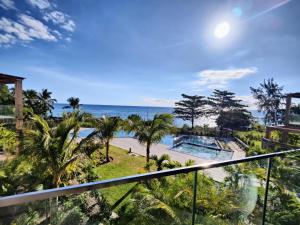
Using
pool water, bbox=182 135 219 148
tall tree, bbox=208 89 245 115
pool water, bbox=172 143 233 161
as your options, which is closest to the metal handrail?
pool water, bbox=172 143 233 161

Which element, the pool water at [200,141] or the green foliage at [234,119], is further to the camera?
the green foliage at [234,119]

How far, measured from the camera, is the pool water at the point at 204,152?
1545 cm

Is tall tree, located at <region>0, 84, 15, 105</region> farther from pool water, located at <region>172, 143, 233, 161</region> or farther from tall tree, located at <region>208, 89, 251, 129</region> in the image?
tall tree, located at <region>208, 89, 251, 129</region>

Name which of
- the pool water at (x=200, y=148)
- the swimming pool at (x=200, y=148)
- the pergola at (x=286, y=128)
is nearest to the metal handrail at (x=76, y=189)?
the pergola at (x=286, y=128)

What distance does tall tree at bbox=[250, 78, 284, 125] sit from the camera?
96.1 ft

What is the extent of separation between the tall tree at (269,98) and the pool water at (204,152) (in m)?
17.1

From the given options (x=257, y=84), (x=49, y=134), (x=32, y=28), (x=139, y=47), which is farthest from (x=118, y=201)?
(x=257, y=84)

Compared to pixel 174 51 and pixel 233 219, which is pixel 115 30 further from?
pixel 233 219

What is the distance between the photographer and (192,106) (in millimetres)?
34812

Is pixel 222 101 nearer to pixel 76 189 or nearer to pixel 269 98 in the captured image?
pixel 269 98

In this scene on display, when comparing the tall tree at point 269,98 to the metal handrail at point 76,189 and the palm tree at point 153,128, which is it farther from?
the metal handrail at point 76,189

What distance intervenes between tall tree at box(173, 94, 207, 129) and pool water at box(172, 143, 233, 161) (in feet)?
51.3

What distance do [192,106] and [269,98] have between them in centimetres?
1119

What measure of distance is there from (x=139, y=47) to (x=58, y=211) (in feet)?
47.6
